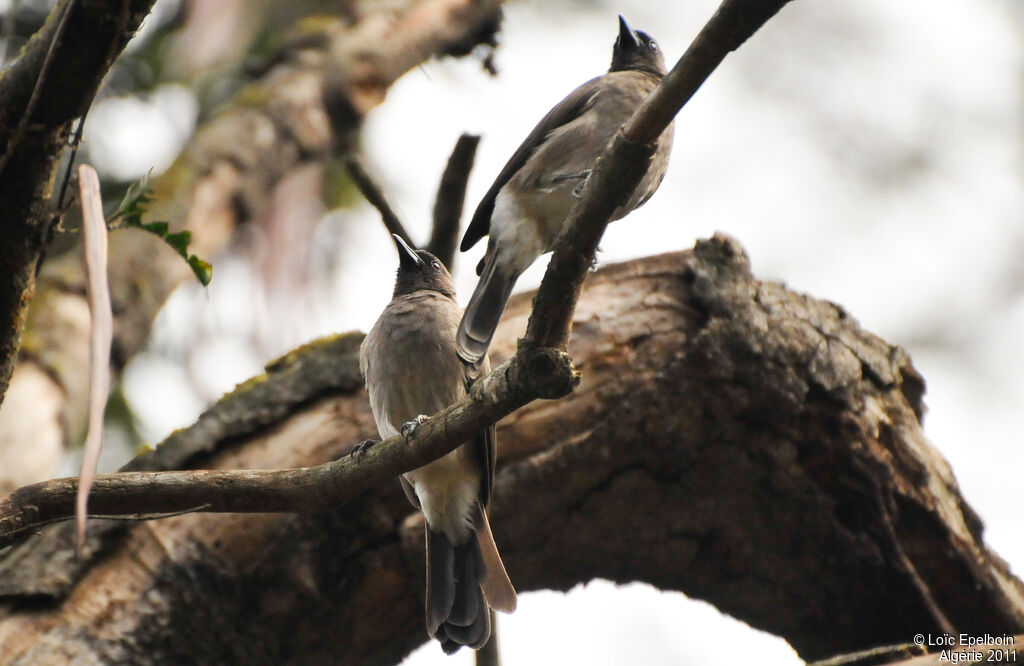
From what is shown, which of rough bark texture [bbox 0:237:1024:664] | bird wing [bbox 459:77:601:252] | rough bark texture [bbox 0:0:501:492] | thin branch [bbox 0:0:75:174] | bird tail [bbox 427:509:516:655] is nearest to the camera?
thin branch [bbox 0:0:75:174]

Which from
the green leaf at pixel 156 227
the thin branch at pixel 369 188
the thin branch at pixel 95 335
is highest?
the thin branch at pixel 369 188

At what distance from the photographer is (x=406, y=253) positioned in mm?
5105

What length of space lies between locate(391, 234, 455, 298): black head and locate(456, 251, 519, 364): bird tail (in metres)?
1.05

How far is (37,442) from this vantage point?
14.3 feet

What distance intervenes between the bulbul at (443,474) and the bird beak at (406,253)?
21.9 inches

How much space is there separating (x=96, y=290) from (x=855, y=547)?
360 cm

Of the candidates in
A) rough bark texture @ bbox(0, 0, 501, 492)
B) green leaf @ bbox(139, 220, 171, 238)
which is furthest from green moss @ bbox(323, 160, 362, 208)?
green leaf @ bbox(139, 220, 171, 238)

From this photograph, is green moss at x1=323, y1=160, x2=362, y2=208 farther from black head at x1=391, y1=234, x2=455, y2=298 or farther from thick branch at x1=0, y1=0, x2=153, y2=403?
thick branch at x1=0, y1=0, x2=153, y2=403

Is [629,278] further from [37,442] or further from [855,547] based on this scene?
[37,442]

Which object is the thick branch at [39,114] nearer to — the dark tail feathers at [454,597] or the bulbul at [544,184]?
the bulbul at [544,184]

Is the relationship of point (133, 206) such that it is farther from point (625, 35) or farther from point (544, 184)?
point (625, 35)

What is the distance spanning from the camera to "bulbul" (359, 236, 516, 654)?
3.94 m

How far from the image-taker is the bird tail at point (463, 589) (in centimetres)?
388

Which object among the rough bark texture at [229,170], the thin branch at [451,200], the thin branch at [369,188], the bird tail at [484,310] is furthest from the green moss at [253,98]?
the bird tail at [484,310]
